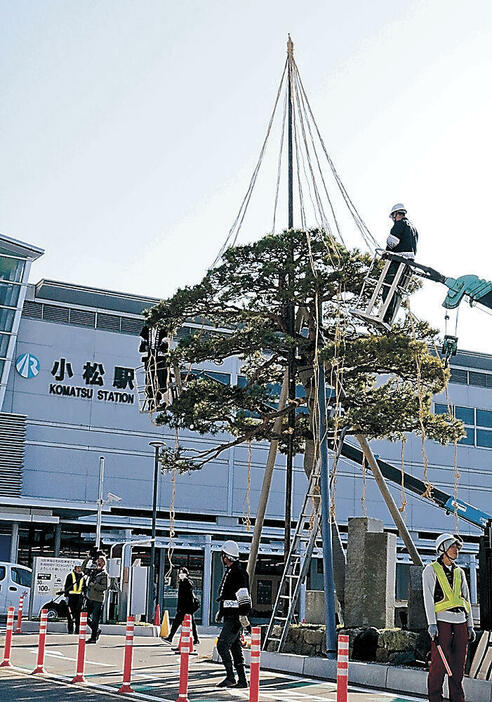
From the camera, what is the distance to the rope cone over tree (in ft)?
60.0

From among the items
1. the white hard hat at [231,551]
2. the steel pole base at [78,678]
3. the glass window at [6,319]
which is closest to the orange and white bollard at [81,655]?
the steel pole base at [78,678]

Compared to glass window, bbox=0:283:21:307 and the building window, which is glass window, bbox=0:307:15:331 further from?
the building window

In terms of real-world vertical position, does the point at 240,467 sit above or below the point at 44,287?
below

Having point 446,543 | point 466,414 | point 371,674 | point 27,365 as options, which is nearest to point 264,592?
point 466,414

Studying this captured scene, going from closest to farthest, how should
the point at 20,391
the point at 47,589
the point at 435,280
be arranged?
the point at 435,280 → the point at 47,589 → the point at 20,391

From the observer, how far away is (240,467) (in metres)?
42.6

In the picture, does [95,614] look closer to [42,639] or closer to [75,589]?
[75,589]

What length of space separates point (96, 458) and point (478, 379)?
19.2 meters

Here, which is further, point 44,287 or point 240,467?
point 240,467

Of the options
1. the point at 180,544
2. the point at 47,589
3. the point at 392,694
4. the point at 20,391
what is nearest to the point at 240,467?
the point at 180,544

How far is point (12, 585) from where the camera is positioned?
31.0 metres

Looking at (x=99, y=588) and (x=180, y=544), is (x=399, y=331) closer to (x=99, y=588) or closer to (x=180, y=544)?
(x=99, y=588)

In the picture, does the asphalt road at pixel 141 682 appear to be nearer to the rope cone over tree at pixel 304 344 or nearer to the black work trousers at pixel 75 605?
the black work trousers at pixel 75 605

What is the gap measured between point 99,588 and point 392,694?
8195 millimetres
